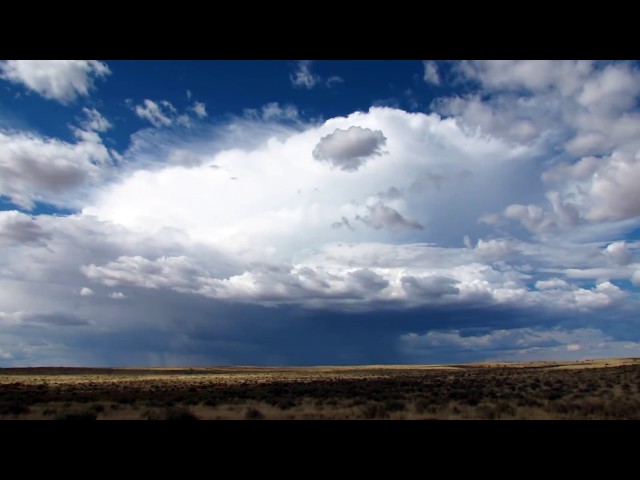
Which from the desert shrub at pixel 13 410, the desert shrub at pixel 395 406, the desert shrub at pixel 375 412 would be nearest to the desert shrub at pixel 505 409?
the desert shrub at pixel 395 406

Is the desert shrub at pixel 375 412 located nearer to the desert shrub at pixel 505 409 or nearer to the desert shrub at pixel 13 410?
the desert shrub at pixel 505 409

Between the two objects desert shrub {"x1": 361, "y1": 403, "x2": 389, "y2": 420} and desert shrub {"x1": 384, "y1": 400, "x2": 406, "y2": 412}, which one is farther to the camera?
desert shrub {"x1": 384, "y1": 400, "x2": 406, "y2": 412}

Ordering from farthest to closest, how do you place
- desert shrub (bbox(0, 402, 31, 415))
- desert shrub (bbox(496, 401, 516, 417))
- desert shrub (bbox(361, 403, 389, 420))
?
desert shrub (bbox(0, 402, 31, 415)), desert shrub (bbox(496, 401, 516, 417)), desert shrub (bbox(361, 403, 389, 420))

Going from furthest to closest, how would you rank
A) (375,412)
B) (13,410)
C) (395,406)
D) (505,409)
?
(13,410), (395,406), (505,409), (375,412)

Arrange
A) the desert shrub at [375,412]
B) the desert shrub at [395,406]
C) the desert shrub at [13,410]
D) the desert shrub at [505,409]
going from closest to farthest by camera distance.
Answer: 1. the desert shrub at [375,412]
2. the desert shrub at [505,409]
3. the desert shrub at [395,406]
4. the desert shrub at [13,410]

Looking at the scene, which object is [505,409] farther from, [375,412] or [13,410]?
→ [13,410]

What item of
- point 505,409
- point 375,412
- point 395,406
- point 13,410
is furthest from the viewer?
point 13,410

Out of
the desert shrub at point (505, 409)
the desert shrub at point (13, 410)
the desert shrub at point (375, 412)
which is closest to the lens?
the desert shrub at point (375, 412)

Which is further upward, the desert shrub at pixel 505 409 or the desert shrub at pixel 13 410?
the desert shrub at pixel 13 410

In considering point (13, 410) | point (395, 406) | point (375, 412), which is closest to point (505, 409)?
point (395, 406)

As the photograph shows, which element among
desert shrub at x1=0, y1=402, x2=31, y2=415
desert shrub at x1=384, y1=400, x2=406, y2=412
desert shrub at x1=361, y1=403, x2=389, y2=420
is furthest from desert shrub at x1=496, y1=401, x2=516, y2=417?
desert shrub at x1=0, y1=402, x2=31, y2=415

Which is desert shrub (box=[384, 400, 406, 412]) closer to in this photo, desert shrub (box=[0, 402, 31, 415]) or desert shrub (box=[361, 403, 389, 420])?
desert shrub (box=[361, 403, 389, 420])
